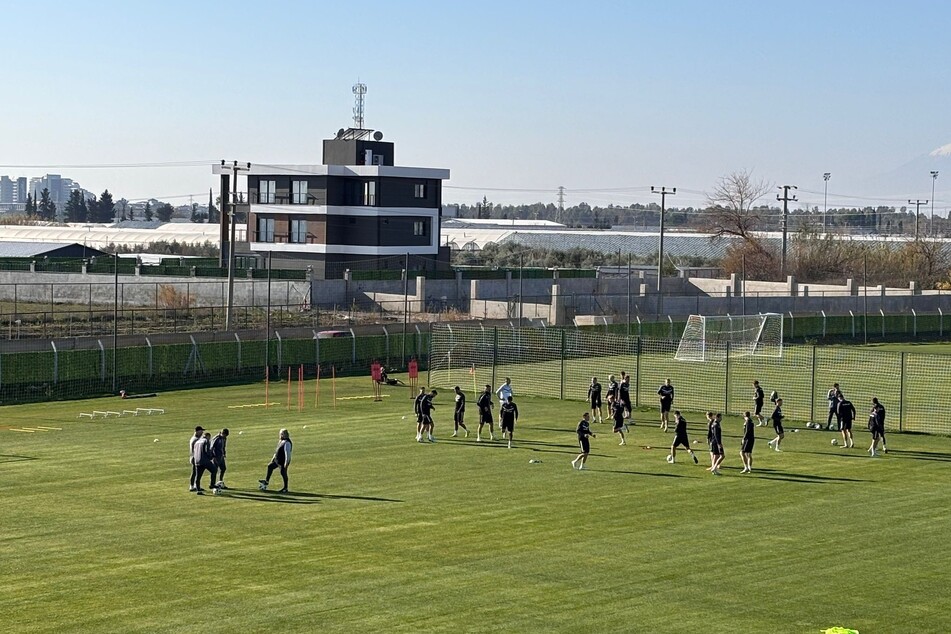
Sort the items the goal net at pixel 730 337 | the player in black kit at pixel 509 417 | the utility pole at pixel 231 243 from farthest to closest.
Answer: the utility pole at pixel 231 243 < the goal net at pixel 730 337 < the player in black kit at pixel 509 417

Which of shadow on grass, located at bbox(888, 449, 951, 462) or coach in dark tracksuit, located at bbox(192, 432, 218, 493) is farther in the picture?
shadow on grass, located at bbox(888, 449, 951, 462)

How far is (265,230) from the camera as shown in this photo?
9969 centimetres

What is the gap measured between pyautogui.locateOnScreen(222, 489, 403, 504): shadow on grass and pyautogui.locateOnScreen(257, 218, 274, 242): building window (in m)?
71.5

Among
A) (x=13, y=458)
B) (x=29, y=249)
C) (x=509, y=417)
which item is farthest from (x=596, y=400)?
(x=29, y=249)

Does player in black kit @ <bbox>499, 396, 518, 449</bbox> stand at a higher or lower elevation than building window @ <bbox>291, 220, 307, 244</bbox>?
lower

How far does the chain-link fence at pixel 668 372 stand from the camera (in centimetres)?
4678

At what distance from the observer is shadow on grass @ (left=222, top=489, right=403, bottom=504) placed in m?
28.0

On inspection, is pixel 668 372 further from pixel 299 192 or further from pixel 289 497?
pixel 299 192

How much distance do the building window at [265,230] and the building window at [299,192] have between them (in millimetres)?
2627

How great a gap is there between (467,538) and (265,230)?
7737 centimetres

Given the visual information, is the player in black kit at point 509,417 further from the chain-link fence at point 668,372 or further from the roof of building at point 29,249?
the roof of building at point 29,249

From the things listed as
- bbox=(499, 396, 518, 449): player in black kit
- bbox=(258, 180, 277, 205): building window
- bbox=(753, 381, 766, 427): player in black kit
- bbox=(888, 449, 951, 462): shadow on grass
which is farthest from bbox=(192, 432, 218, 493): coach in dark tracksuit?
bbox=(258, 180, 277, 205): building window

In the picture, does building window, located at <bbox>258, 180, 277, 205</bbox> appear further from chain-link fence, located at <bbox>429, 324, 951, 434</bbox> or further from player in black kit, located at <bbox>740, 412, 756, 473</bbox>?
player in black kit, located at <bbox>740, 412, 756, 473</bbox>

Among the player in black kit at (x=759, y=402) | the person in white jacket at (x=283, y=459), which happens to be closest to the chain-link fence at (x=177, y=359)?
the player in black kit at (x=759, y=402)
